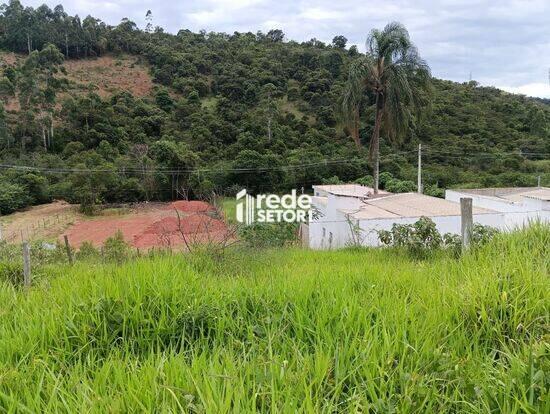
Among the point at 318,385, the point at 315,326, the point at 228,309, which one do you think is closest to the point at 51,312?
the point at 228,309

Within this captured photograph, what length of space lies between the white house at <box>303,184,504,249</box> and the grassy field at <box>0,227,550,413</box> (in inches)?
263

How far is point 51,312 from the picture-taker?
89.1 inches

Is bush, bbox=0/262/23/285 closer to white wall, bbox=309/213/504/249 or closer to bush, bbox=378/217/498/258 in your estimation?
bush, bbox=378/217/498/258

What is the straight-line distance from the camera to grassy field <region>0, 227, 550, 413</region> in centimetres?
140

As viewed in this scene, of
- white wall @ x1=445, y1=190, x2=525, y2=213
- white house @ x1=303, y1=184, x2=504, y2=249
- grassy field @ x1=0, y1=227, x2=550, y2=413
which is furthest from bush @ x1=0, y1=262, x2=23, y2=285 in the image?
white wall @ x1=445, y1=190, x2=525, y2=213

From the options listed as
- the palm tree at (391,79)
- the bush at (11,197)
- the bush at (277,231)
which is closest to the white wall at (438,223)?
the bush at (277,231)

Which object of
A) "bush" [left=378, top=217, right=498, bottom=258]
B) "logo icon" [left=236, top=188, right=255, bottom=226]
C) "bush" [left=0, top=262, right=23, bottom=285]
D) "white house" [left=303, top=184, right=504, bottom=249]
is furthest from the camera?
"logo icon" [left=236, top=188, right=255, bottom=226]

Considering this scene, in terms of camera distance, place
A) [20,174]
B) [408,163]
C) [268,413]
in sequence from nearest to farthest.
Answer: [268,413] < [20,174] < [408,163]

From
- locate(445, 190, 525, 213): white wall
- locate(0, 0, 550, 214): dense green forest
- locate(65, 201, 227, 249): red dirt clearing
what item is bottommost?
locate(65, 201, 227, 249): red dirt clearing

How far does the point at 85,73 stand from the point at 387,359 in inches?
1982

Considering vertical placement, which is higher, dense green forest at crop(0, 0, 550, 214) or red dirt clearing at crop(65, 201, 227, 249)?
dense green forest at crop(0, 0, 550, 214)

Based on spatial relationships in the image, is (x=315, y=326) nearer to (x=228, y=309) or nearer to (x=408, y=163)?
(x=228, y=309)

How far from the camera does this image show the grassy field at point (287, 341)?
140cm

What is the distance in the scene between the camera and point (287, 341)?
75.0 inches
